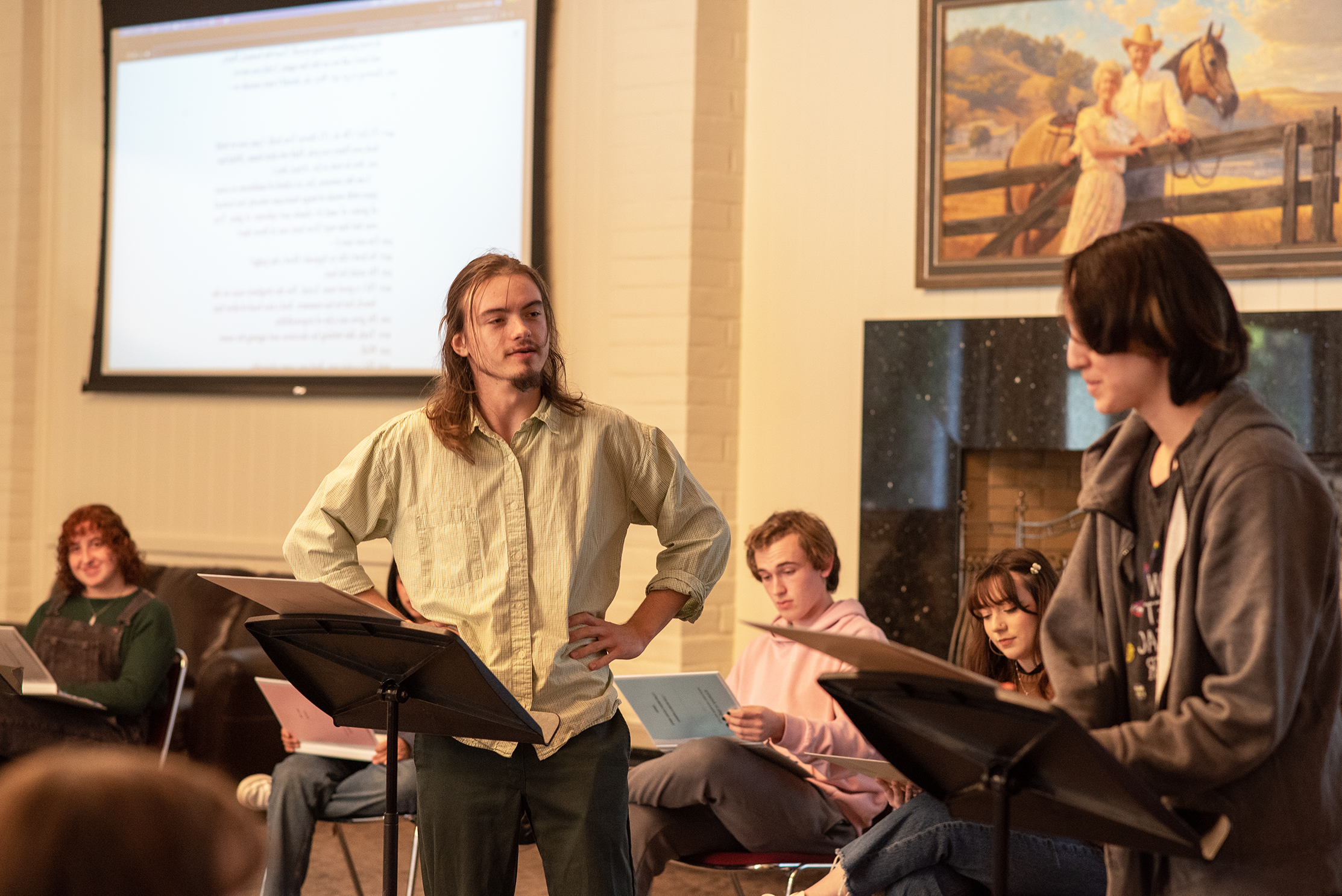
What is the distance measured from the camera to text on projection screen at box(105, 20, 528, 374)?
5.35 m

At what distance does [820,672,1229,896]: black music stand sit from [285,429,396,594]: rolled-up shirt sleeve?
953 mm

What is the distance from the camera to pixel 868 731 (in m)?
1.64

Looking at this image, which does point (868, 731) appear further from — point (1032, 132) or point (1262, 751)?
point (1032, 132)

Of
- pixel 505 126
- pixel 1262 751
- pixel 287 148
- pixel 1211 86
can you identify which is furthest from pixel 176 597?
pixel 1262 751

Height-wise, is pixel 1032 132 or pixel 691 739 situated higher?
pixel 1032 132

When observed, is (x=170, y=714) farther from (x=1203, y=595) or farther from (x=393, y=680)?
(x=1203, y=595)

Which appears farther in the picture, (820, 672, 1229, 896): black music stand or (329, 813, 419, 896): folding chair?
(329, 813, 419, 896): folding chair

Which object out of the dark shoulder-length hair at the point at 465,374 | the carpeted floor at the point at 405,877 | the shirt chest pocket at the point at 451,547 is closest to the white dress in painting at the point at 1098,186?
the carpeted floor at the point at 405,877

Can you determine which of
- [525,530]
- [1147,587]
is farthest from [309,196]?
[1147,587]

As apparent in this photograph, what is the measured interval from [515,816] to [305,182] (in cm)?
404

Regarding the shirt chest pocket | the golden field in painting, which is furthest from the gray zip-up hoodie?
the golden field in painting

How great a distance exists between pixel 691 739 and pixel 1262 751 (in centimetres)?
170

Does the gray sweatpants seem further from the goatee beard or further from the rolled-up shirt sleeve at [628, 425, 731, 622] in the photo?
the goatee beard

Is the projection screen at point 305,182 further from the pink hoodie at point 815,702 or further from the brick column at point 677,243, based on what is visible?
the pink hoodie at point 815,702
